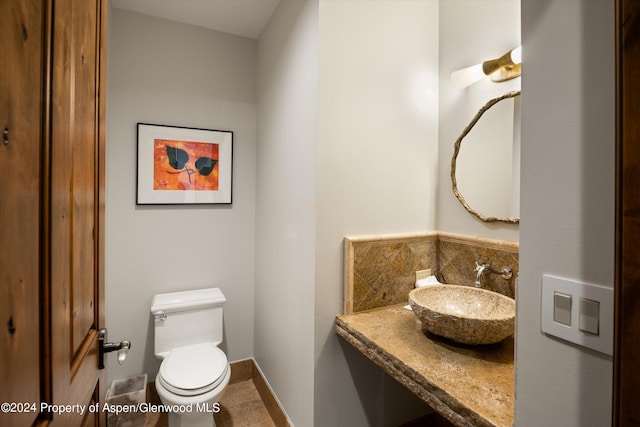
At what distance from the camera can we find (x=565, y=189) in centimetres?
59

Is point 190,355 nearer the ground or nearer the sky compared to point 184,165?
nearer the ground

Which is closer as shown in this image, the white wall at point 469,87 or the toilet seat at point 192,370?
the white wall at point 469,87

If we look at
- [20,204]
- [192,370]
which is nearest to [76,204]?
[20,204]

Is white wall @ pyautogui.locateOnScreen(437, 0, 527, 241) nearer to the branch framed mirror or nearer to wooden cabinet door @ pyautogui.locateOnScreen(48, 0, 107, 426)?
the branch framed mirror

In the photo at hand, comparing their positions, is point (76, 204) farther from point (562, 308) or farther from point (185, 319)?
point (185, 319)

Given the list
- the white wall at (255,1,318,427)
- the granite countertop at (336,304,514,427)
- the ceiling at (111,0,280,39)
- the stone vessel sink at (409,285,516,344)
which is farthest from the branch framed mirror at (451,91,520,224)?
the ceiling at (111,0,280,39)

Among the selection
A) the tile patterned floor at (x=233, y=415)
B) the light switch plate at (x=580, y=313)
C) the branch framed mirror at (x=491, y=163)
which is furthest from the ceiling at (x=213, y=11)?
the tile patterned floor at (x=233, y=415)

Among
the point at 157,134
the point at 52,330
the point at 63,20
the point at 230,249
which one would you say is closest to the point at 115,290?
the point at 230,249

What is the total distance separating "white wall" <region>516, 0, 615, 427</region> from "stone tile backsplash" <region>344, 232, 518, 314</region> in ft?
2.99

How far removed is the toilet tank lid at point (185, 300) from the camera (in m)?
2.02

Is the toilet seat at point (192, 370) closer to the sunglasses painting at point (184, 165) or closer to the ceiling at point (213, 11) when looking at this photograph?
the sunglasses painting at point (184, 165)

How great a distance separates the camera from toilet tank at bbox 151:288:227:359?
2002 millimetres

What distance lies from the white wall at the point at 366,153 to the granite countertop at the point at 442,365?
0.27 meters

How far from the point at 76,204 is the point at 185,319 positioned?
1.59 meters
